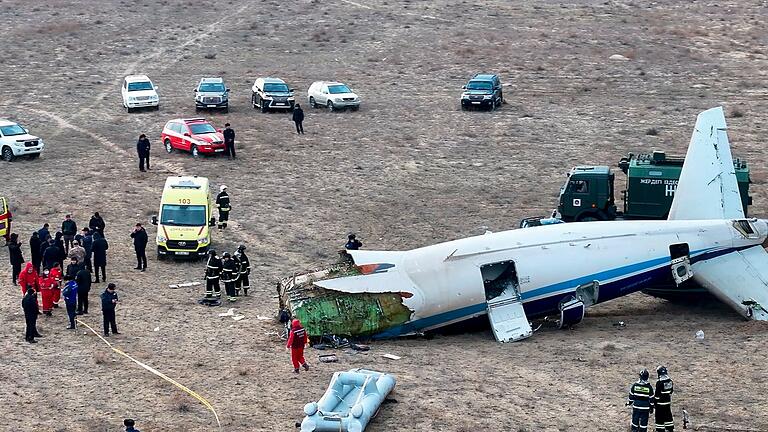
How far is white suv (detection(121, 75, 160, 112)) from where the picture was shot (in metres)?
59.1

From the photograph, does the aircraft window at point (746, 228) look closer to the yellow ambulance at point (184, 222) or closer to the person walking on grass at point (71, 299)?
the yellow ambulance at point (184, 222)

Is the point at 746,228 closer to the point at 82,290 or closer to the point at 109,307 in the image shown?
the point at 109,307

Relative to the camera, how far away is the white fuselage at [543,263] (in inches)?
1204

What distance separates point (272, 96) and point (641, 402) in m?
38.1

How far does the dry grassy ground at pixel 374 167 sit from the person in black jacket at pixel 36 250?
46.8 inches

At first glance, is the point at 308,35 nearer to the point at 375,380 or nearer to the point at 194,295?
the point at 194,295

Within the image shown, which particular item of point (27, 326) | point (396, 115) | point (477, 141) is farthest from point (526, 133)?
point (27, 326)

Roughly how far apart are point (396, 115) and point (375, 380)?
34.2m

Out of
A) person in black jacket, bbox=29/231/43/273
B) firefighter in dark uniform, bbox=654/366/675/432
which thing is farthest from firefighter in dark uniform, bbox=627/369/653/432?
person in black jacket, bbox=29/231/43/273

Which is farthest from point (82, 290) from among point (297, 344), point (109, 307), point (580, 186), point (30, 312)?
point (580, 186)

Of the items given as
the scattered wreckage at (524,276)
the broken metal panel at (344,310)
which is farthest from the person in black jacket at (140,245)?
the broken metal panel at (344,310)

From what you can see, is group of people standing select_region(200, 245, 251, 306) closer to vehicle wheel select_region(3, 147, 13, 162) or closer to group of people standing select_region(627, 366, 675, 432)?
group of people standing select_region(627, 366, 675, 432)

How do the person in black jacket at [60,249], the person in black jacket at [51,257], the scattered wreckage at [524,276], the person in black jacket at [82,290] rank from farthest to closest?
the person in black jacket at [60,249], the person in black jacket at [51,257], the person in black jacket at [82,290], the scattered wreckage at [524,276]

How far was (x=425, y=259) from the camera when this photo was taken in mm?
30953
